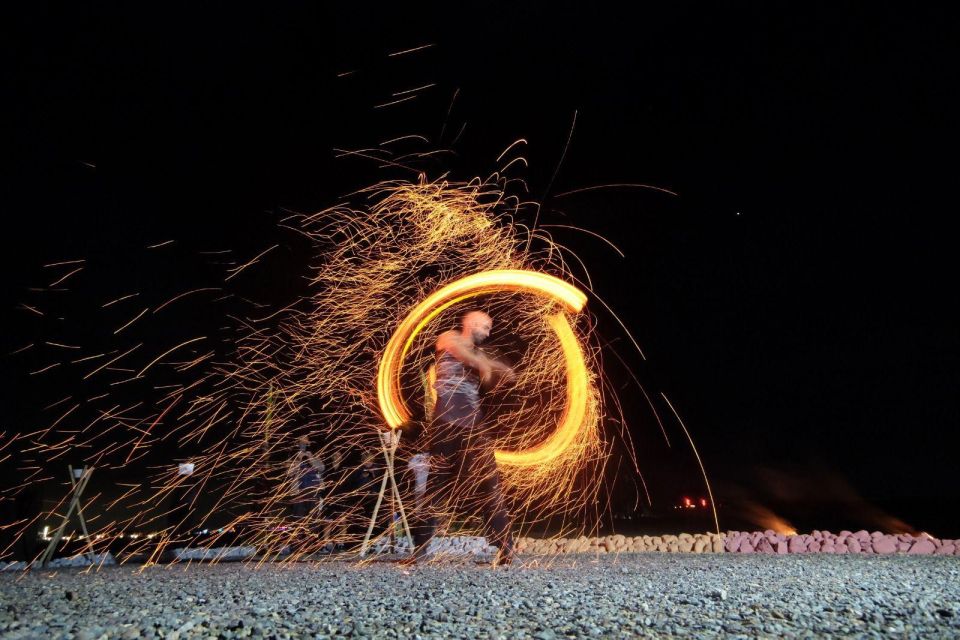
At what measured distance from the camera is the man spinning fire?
513 cm

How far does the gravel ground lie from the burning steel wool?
6.14ft

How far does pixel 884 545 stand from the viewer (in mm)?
6637

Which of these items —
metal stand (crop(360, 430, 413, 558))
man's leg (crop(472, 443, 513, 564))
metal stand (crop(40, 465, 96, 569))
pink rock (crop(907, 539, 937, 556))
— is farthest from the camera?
pink rock (crop(907, 539, 937, 556))

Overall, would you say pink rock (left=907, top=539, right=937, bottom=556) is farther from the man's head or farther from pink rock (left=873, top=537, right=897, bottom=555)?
the man's head

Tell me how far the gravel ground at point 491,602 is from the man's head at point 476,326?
1.98 meters

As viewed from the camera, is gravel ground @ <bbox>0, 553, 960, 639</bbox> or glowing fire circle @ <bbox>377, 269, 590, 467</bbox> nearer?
gravel ground @ <bbox>0, 553, 960, 639</bbox>

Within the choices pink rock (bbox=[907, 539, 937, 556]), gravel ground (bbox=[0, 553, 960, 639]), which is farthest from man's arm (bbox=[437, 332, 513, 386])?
pink rock (bbox=[907, 539, 937, 556])

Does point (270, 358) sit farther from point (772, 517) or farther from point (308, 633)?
point (772, 517)

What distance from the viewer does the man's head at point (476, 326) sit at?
5.62 m

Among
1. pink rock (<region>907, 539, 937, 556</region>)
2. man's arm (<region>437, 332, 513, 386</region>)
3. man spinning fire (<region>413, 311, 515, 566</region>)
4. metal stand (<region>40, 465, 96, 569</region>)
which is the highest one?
pink rock (<region>907, 539, 937, 556</region>)

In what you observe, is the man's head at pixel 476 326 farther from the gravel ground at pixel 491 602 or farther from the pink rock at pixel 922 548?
the pink rock at pixel 922 548

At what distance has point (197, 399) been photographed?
7895 mm

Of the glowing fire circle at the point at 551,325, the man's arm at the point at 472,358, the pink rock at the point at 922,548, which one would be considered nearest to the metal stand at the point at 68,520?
the glowing fire circle at the point at 551,325

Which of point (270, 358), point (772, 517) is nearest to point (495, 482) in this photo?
point (270, 358)
